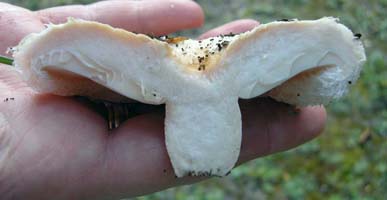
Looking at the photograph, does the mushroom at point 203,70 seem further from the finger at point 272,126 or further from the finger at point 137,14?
the finger at point 137,14

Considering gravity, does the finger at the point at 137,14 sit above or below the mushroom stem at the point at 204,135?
above

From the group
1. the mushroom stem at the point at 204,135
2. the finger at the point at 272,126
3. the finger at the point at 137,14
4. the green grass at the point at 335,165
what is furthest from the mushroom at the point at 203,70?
the green grass at the point at 335,165

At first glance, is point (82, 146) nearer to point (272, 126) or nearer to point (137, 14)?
point (272, 126)

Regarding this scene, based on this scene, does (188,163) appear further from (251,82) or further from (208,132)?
(251,82)

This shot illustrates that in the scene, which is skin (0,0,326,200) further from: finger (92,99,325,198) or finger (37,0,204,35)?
finger (37,0,204,35)

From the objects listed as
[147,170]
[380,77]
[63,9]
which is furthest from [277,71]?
[380,77]

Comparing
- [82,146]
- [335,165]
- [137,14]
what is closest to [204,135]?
[82,146]
